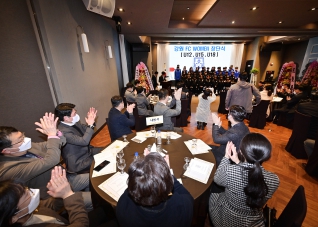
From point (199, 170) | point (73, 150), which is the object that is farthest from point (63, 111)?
point (199, 170)

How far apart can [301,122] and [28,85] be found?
4678 mm

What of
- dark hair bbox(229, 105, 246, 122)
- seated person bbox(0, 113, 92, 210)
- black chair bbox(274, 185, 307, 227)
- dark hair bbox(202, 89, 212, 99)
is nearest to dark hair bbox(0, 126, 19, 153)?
seated person bbox(0, 113, 92, 210)

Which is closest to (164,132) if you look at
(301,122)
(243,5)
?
(301,122)

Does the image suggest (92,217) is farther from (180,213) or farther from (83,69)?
(83,69)

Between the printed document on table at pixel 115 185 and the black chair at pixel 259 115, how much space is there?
4204mm

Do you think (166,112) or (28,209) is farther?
(166,112)

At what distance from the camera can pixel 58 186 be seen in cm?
102

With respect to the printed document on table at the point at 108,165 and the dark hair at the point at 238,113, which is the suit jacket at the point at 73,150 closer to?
the printed document on table at the point at 108,165

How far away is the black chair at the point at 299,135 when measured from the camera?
2.58 metres

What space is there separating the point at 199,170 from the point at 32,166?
156 cm

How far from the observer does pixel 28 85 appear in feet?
6.48

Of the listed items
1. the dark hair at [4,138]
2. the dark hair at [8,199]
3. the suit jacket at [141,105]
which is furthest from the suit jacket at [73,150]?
the suit jacket at [141,105]

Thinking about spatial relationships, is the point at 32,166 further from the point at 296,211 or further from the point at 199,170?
the point at 296,211

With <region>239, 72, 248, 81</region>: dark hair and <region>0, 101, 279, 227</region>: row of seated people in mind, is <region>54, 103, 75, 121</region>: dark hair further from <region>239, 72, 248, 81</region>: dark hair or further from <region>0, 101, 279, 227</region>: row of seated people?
<region>239, 72, 248, 81</region>: dark hair
